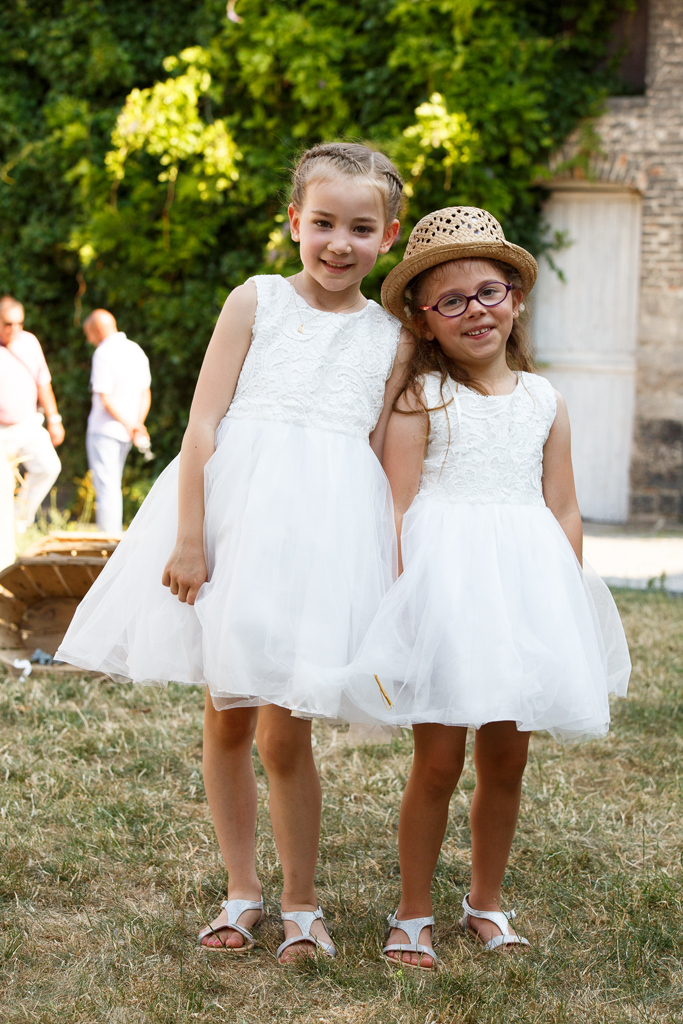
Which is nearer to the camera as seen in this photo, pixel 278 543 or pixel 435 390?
pixel 278 543

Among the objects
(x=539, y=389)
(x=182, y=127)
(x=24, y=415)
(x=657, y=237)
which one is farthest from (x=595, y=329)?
(x=539, y=389)

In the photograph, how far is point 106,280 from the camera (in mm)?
8414

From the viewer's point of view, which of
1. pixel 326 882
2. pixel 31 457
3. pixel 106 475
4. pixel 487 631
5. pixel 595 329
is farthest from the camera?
pixel 595 329

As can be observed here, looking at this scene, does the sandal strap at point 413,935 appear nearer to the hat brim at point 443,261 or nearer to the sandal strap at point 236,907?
the sandal strap at point 236,907

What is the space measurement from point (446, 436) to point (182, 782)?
1431mm

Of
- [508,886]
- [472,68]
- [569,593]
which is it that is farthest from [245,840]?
[472,68]

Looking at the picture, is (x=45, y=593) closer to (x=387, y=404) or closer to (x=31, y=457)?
(x=31, y=457)

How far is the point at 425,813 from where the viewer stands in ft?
6.61

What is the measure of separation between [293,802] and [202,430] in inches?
31.2

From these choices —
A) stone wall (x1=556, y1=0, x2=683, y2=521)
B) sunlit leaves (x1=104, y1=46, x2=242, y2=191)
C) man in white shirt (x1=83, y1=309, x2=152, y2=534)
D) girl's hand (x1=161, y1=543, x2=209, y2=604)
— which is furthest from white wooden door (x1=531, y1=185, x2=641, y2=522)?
girl's hand (x1=161, y1=543, x2=209, y2=604)

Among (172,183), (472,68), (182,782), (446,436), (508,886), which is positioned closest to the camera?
(446,436)

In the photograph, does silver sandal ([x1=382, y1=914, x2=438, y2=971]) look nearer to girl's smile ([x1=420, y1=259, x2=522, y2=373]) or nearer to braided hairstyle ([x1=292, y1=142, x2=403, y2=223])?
girl's smile ([x1=420, y1=259, x2=522, y2=373])

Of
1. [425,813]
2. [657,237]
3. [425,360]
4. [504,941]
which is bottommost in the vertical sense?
[504,941]

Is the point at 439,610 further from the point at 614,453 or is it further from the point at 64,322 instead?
the point at 64,322
